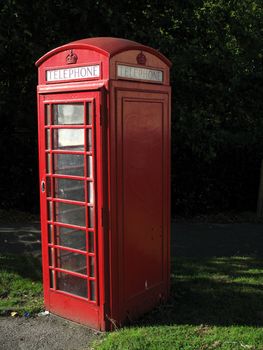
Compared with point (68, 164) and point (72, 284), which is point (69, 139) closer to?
point (68, 164)

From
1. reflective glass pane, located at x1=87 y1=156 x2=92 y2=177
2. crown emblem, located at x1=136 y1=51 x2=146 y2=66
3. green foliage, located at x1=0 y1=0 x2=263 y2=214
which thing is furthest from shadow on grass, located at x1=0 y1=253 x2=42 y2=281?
green foliage, located at x1=0 y1=0 x2=263 y2=214

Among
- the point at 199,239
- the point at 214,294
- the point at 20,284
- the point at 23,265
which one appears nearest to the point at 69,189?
the point at 20,284

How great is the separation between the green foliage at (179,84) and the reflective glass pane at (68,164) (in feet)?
13.6

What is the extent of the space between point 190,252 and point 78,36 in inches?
162

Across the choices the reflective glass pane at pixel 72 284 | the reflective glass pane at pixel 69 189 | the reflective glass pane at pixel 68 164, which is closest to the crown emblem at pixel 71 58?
the reflective glass pane at pixel 68 164

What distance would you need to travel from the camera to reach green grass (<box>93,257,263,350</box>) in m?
4.07

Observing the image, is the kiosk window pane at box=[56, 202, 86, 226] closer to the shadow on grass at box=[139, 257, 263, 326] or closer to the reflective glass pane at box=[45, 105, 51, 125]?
the reflective glass pane at box=[45, 105, 51, 125]

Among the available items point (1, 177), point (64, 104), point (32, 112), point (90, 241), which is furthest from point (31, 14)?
point (90, 241)

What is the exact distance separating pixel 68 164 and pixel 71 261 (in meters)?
0.91

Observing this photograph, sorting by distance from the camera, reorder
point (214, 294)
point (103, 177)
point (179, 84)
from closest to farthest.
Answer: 1. point (103, 177)
2. point (214, 294)
3. point (179, 84)

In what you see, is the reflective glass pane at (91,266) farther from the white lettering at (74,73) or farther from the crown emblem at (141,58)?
the crown emblem at (141,58)

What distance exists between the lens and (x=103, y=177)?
412 centimetres

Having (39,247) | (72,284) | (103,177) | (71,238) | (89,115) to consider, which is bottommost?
(39,247)

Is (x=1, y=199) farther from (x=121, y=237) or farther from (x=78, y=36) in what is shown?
(x=121, y=237)
